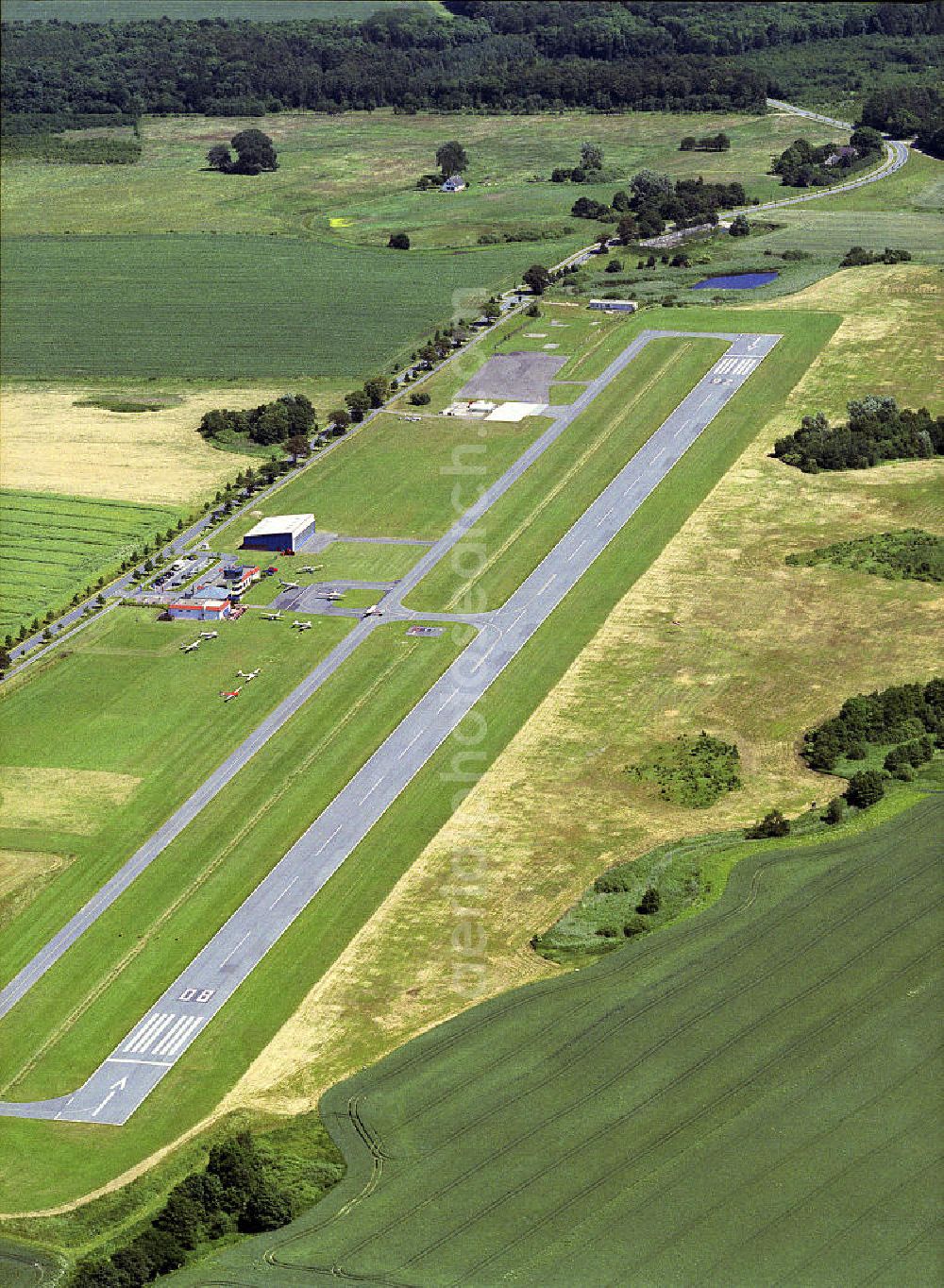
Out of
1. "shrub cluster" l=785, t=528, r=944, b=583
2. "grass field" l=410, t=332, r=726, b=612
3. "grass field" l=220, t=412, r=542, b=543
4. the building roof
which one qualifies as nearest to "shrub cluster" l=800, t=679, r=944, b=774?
"shrub cluster" l=785, t=528, r=944, b=583

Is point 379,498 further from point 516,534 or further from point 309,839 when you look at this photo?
point 309,839

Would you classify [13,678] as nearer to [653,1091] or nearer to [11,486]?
[11,486]

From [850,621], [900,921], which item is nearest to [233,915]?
[900,921]

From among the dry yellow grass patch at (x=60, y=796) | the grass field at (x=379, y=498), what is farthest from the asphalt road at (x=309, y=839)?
the dry yellow grass patch at (x=60, y=796)

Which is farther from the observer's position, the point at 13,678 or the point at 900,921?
the point at 13,678

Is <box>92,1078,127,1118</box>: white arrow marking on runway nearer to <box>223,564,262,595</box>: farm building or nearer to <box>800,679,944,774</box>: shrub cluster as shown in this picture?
<box>800,679,944,774</box>: shrub cluster
